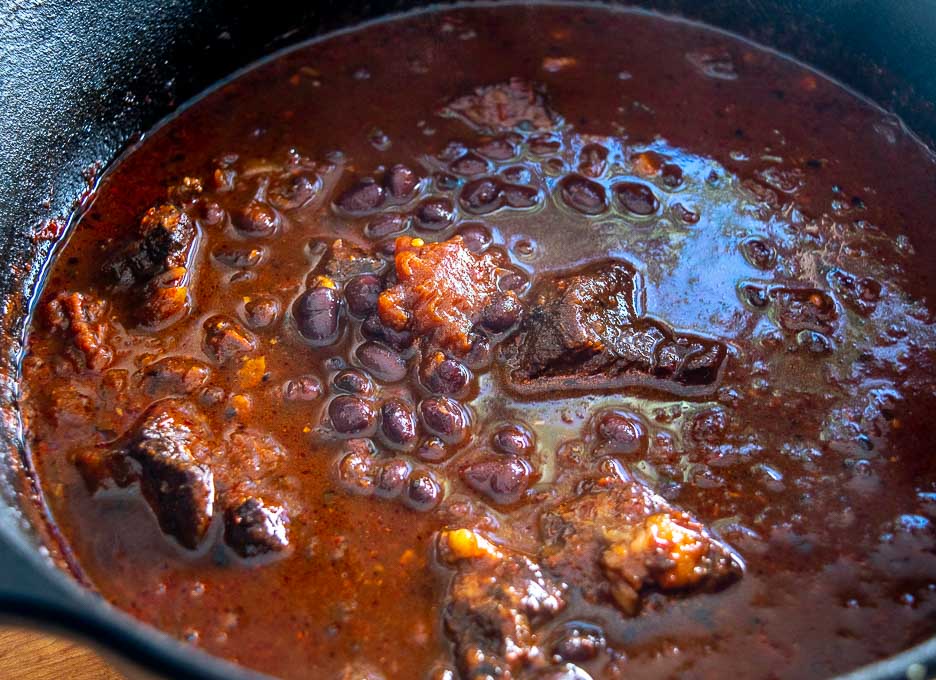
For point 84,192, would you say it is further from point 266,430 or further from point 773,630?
point 773,630

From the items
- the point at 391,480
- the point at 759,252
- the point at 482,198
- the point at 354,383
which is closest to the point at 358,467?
the point at 391,480

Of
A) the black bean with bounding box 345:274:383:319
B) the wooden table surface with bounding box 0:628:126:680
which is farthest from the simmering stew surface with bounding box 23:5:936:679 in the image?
the wooden table surface with bounding box 0:628:126:680

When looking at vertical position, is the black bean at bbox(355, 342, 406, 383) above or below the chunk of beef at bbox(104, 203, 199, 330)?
below

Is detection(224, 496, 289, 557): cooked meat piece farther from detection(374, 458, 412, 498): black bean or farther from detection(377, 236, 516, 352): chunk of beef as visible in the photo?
detection(377, 236, 516, 352): chunk of beef

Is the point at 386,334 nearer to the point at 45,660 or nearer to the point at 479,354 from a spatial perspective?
the point at 479,354

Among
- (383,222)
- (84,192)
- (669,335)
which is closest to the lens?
(669,335)

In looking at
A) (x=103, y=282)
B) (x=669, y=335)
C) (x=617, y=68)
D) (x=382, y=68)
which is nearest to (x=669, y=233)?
(x=669, y=335)
